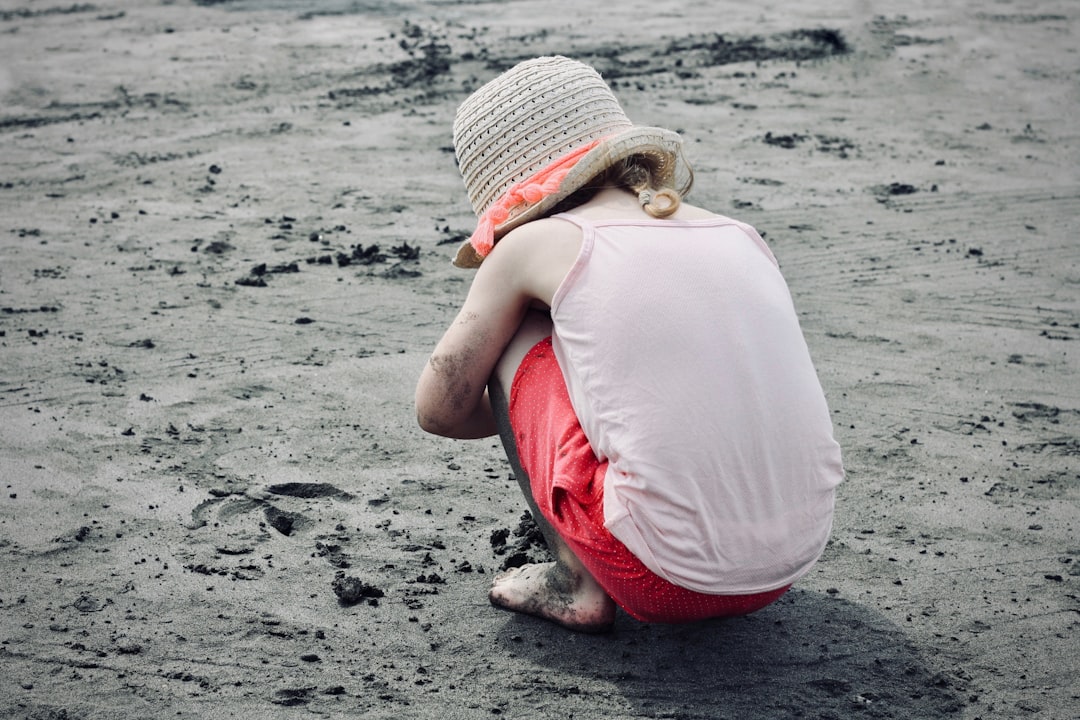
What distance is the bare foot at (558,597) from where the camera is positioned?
88.7 inches

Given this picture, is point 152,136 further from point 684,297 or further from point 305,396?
point 684,297

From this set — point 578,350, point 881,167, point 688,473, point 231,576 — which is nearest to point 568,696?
point 688,473

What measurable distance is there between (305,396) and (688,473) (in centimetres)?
187

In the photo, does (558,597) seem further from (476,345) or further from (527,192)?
(527,192)

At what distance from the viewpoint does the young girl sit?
1.86 m

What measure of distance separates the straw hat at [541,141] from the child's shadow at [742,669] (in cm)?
87

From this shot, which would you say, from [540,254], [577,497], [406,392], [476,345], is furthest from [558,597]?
[406,392]

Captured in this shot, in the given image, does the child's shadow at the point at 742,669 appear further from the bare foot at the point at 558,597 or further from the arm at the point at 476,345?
the arm at the point at 476,345

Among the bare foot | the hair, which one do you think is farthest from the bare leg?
the hair

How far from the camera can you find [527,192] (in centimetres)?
204

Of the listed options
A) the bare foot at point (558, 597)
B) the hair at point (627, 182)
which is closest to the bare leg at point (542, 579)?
the bare foot at point (558, 597)

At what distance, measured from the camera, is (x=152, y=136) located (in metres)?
6.04

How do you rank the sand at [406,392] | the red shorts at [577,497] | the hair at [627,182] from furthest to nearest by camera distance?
the sand at [406,392], the hair at [627,182], the red shorts at [577,497]

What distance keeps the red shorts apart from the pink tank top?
5 cm
